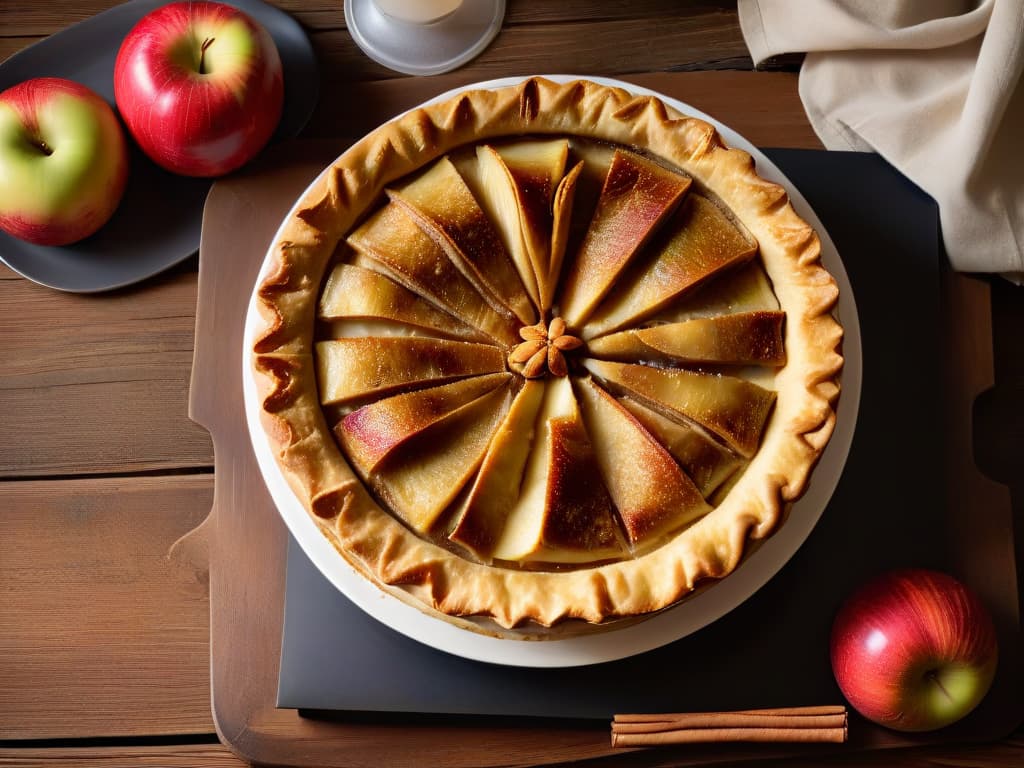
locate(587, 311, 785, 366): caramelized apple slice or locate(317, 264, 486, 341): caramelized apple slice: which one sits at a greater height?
locate(317, 264, 486, 341): caramelized apple slice

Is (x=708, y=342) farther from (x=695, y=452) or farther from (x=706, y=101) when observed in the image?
(x=706, y=101)

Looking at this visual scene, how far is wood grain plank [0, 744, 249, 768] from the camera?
196 cm

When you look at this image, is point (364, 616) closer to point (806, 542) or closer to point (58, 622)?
point (58, 622)

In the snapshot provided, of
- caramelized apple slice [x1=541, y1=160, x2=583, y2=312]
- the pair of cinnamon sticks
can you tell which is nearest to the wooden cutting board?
the pair of cinnamon sticks

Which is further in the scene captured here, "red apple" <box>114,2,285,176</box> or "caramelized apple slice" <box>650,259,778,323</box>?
"red apple" <box>114,2,285,176</box>

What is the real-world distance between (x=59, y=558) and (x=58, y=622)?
12 cm

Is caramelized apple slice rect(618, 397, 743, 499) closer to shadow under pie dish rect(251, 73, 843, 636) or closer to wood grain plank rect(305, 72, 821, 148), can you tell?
shadow under pie dish rect(251, 73, 843, 636)

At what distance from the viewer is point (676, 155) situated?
1764 mm

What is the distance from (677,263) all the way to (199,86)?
3.10 feet

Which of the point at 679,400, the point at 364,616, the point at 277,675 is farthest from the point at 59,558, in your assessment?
the point at 679,400

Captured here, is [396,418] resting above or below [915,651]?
above

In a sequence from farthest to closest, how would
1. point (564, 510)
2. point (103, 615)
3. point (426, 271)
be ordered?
1. point (103, 615)
2. point (426, 271)
3. point (564, 510)

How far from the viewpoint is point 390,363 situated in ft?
5.45

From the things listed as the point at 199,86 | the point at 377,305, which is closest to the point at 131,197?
the point at 199,86
